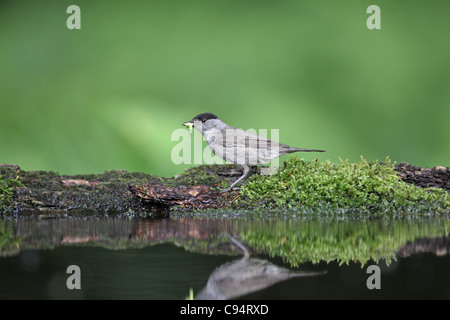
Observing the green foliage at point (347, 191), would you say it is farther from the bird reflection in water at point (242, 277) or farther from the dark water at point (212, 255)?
the bird reflection in water at point (242, 277)

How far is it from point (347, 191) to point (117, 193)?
161cm

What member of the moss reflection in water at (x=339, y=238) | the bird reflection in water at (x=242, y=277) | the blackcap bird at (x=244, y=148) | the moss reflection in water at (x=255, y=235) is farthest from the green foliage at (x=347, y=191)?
the bird reflection in water at (x=242, y=277)

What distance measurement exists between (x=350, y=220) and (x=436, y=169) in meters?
1.34

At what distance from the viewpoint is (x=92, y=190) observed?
138 inches

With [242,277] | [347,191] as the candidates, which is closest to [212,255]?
[242,277]

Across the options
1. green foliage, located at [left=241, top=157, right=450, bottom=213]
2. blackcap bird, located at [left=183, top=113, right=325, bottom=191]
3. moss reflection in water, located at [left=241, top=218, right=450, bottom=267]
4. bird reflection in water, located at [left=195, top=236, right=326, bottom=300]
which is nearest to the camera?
bird reflection in water, located at [left=195, top=236, right=326, bottom=300]

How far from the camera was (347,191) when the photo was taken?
3.35 m

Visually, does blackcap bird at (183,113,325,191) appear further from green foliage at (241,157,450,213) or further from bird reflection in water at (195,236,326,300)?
bird reflection in water at (195,236,326,300)

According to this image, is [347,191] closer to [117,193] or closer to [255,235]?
[255,235]

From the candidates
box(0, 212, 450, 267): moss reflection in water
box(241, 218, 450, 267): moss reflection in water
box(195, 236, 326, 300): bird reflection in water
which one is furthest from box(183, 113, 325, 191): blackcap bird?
box(195, 236, 326, 300): bird reflection in water

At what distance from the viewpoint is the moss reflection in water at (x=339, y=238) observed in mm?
1670

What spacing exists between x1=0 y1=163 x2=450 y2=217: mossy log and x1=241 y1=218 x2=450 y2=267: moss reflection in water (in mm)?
854

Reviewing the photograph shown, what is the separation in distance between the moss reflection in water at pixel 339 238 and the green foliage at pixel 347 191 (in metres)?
0.45

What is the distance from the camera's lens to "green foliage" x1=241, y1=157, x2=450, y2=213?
3.23 metres
